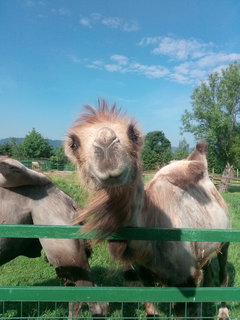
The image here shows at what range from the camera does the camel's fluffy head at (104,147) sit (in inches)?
59.6

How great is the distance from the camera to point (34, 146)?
194 ft

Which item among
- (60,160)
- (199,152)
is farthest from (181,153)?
(199,152)

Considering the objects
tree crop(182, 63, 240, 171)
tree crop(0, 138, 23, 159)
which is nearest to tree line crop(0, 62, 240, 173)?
tree crop(182, 63, 240, 171)

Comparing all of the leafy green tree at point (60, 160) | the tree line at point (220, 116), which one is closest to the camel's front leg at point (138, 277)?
the leafy green tree at point (60, 160)

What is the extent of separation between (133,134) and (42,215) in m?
1.93

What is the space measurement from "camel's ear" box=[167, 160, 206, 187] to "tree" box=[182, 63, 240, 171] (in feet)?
99.9

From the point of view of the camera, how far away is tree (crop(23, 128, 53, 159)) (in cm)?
5856

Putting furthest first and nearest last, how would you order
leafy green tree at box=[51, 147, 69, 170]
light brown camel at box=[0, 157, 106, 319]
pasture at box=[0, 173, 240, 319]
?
pasture at box=[0, 173, 240, 319] < light brown camel at box=[0, 157, 106, 319] < leafy green tree at box=[51, 147, 69, 170]

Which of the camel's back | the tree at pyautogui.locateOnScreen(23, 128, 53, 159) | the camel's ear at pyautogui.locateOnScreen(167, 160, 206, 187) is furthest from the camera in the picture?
the tree at pyautogui.locateOnScreen(23, 128, 53, 159)

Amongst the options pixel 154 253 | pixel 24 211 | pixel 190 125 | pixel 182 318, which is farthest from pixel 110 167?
pixel 190 125

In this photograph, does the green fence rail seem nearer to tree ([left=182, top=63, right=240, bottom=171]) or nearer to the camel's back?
the camel's back

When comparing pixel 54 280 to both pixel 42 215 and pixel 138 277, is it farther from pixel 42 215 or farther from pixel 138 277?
pixel 138 277

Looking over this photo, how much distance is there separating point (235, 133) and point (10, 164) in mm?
33691

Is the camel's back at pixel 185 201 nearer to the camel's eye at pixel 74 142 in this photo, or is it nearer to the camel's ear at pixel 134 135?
the camel's ear at pixel 134 135
